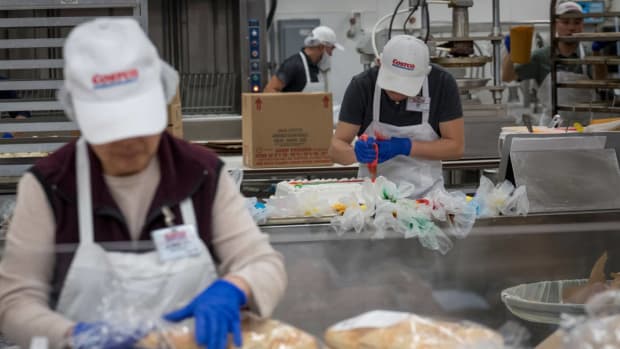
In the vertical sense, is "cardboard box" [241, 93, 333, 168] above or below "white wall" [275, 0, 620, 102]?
below

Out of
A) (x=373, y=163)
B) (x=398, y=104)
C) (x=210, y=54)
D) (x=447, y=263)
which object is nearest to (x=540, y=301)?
(x=447, y=263)

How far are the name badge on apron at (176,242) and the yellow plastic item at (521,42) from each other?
4.29 m

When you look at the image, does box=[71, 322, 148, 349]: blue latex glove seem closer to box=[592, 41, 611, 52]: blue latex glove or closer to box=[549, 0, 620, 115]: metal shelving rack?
box=[549, 0, 620, 115]: metal shelving rack

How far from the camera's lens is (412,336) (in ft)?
4.94

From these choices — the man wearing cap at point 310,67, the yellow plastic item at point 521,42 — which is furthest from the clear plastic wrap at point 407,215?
the man wearing cap at point 310,67

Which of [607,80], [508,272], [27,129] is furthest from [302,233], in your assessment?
[607,80]

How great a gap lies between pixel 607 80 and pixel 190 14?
Result: 8.54 feet

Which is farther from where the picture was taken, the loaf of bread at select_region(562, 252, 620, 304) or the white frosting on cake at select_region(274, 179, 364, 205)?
the white frosting on cake at select_region(274, 179, 364, 205)

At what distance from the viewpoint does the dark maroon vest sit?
1.43m

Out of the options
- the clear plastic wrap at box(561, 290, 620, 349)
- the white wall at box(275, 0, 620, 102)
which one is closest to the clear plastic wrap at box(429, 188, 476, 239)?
the clear plastic wrap at box(561, 290, 620, 349)

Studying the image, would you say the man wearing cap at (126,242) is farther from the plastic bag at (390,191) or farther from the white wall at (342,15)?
the white wall at (342,15)

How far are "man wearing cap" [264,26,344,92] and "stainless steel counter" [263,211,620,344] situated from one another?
3.80m

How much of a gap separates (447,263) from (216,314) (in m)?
1.11

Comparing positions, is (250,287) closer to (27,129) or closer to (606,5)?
(27,129)
